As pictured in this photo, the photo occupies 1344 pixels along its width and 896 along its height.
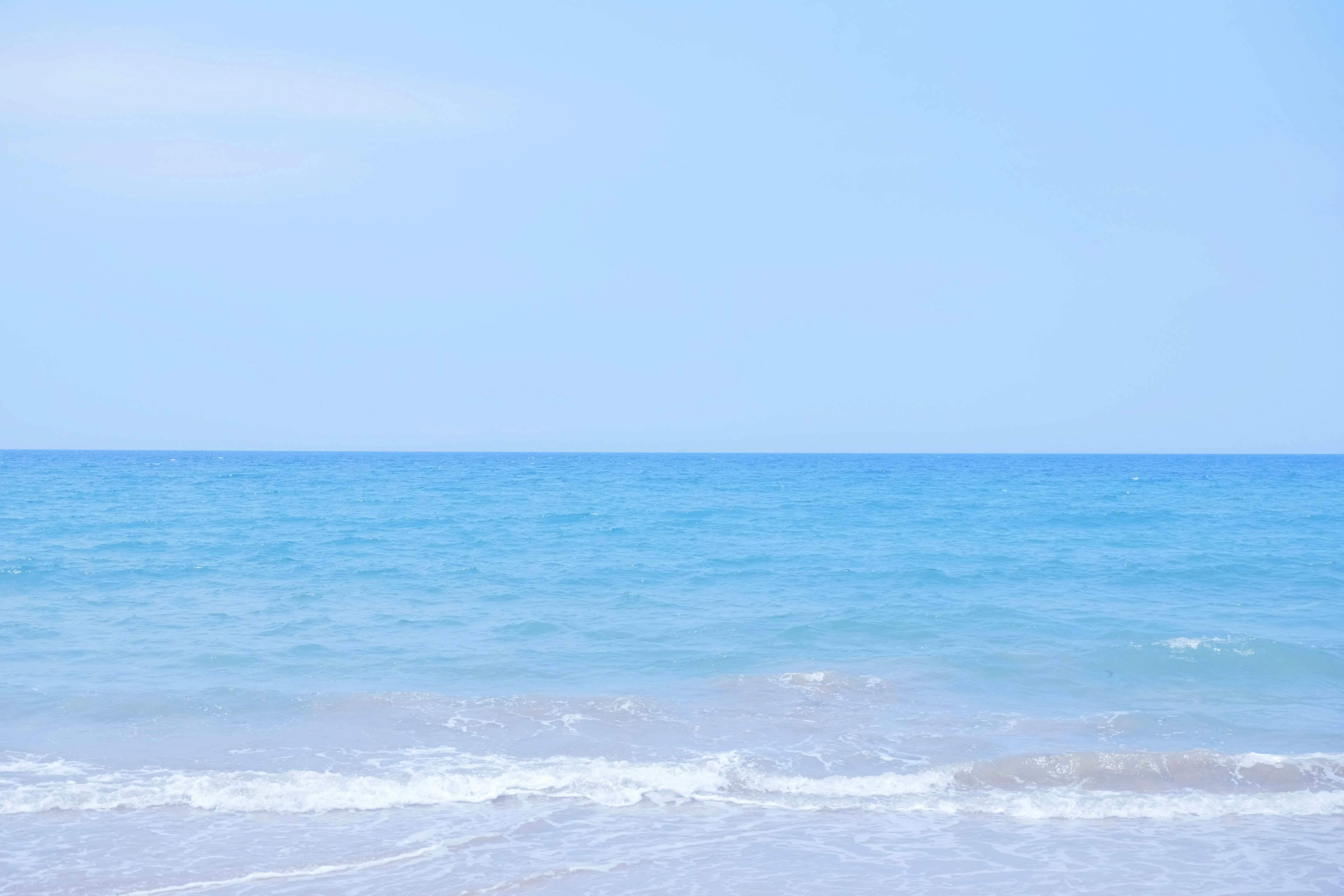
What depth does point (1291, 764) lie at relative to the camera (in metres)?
8.79

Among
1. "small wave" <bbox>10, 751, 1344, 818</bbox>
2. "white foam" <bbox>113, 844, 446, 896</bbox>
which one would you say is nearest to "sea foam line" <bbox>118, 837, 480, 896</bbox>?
"white foam" <bbox>113, 844, 446, 896</bbox>

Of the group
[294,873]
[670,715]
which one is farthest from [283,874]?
[670,715]

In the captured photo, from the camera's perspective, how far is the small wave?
7.96 metres

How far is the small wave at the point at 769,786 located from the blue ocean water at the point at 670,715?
4cm

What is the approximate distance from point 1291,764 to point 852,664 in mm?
4966

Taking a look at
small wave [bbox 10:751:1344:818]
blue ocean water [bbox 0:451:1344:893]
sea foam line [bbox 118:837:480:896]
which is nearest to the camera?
sea foam line [bbox 118:837:480:896]

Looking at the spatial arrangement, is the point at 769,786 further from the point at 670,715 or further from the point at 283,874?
the point at 283,874

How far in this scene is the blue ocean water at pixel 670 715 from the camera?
7.01 metres

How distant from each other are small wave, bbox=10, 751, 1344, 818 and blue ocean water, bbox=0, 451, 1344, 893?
4 cm

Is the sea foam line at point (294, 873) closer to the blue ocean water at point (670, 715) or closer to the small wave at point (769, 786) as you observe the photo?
the blue ocean water at point (670, 715)

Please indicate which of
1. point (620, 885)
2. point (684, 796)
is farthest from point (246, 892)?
point (684, 796)

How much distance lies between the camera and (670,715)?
10383mm

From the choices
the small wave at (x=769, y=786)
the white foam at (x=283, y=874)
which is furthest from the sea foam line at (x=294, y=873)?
the small wave at (x=769, y=786)

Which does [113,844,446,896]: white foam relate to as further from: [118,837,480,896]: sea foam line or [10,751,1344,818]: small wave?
[10,751,1344,818]: small wave
